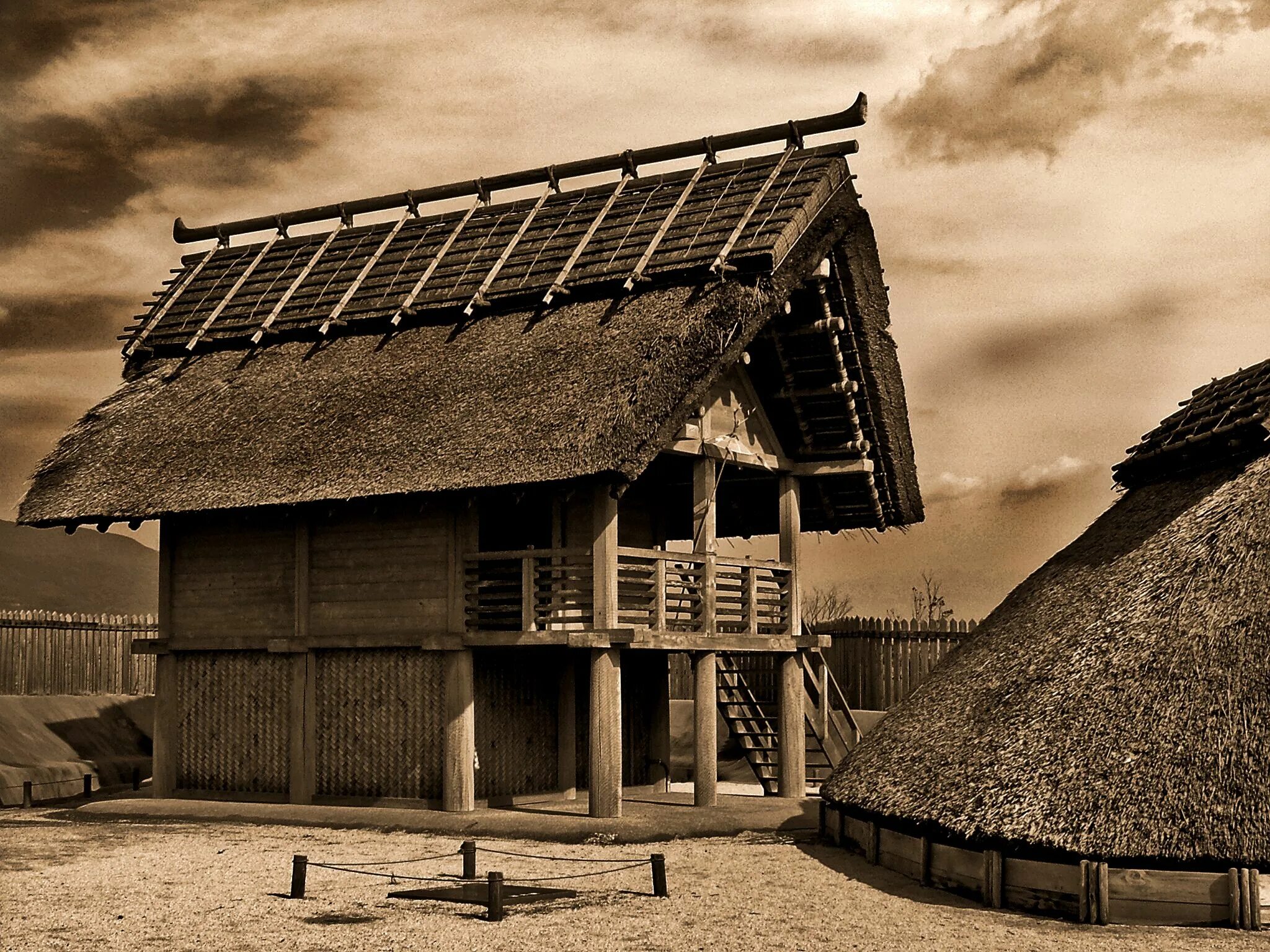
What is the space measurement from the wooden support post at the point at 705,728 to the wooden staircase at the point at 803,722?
9.02 feet

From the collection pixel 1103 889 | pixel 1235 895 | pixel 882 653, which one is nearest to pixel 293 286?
pixel 882 653

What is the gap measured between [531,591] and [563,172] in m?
8.20

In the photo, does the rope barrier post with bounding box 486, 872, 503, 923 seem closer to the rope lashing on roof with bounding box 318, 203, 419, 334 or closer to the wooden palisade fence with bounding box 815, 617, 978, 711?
the rope lashing on roof with bounding box 318, 203, 419, 334

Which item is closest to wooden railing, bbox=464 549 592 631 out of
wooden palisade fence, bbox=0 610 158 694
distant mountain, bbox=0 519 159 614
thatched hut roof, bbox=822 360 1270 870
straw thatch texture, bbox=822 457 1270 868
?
thatched hut roof, bbox=822 360 1270 870

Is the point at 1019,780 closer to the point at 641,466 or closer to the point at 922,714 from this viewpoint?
the point at 922,714

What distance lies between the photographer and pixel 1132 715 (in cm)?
1487

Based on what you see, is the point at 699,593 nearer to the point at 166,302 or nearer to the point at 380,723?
the point at 380,723

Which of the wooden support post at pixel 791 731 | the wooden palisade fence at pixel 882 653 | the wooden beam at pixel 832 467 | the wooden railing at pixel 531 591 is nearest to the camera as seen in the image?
the wooden railing at pixel 531 591

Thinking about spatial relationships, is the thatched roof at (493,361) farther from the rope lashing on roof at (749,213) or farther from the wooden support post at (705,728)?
the wooden support post at (705,728)

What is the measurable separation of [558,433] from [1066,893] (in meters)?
9.08

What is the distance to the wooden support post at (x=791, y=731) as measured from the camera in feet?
82.9

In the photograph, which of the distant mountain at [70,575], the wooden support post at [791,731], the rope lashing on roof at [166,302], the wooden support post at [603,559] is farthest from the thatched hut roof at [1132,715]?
the distant mountain at [70,575]

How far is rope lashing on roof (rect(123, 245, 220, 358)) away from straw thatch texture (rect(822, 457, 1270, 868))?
16.4 m

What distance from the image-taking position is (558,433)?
21016mm
